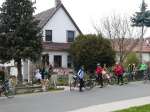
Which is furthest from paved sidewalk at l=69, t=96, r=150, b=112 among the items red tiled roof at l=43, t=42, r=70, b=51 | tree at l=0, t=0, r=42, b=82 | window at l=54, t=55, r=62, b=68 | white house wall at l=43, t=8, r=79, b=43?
white house wall at l=43, t=8, r=79, b=43

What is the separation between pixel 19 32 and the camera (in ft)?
121

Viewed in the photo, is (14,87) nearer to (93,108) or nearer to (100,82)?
(100,82)

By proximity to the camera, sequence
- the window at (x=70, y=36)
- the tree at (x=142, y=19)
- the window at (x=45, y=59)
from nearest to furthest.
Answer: the window at (x=45, y=59) → the window at (x=70, y=36) → the tree at (x=142, y=19)

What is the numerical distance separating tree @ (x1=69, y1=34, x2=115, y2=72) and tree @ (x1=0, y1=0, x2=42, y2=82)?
6.39m

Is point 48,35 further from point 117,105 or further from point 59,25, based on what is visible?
point 117,105

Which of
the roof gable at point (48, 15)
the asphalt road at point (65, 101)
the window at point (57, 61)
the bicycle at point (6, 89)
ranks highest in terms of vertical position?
the roof gable at point (48, 15)

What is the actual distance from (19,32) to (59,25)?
43.1 ft

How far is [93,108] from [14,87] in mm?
10699

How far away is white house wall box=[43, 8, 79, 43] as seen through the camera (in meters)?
49.3

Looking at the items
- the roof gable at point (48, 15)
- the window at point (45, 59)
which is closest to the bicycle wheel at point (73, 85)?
the window at point (45, 59)

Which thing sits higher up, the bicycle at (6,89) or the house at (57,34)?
the house at (57,34)

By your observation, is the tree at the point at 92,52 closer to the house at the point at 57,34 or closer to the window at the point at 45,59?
the window at the point at 45,59

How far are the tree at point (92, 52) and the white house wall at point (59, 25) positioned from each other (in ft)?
19.5

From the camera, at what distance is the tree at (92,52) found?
42969mm
